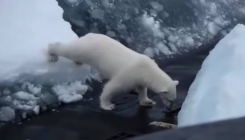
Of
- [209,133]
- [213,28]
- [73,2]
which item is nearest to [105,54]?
[73,2]

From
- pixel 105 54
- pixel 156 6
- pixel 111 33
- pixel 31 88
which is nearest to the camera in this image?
pixel 31 88

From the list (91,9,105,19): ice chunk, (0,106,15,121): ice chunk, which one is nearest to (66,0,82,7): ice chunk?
(91,9,105,19): ice chunk

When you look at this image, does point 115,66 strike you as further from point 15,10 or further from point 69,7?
point 69,7

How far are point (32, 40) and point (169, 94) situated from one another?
137 cm

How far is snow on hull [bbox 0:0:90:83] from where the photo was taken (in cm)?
441

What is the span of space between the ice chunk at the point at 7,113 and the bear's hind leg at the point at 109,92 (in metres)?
0.78

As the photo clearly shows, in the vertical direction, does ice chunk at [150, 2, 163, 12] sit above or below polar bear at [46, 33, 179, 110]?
above

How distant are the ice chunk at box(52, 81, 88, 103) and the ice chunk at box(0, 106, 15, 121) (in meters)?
0.48

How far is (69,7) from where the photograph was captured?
19.9 ft

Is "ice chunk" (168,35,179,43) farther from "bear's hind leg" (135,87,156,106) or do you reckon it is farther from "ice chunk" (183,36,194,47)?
"bear's hind leg" (135,87,156,106)

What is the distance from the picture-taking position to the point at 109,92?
4.43 meters

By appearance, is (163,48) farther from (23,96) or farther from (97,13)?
(23,96)

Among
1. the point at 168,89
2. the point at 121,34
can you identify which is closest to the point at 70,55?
the point at 168,89

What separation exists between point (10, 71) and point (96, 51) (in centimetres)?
82
